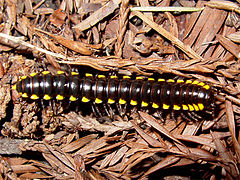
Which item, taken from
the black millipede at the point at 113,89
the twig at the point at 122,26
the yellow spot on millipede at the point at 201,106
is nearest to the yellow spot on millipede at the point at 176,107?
the black millipede at the point at 113,89

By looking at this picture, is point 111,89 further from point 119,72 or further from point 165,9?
point 165,9

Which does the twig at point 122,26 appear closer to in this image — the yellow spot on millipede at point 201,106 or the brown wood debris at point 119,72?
the brown wood debris at point 119,72

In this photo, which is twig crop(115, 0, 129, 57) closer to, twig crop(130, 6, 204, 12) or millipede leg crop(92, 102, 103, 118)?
twig crop(130, 6, 204, 12)

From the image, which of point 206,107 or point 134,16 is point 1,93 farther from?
point 206,107

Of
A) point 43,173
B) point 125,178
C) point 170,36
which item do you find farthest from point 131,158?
point 170,36

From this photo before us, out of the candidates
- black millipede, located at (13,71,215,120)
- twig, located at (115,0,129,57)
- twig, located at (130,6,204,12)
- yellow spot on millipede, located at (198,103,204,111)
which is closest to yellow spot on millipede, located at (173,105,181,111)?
black millipede, located at (13,71,215,120)
